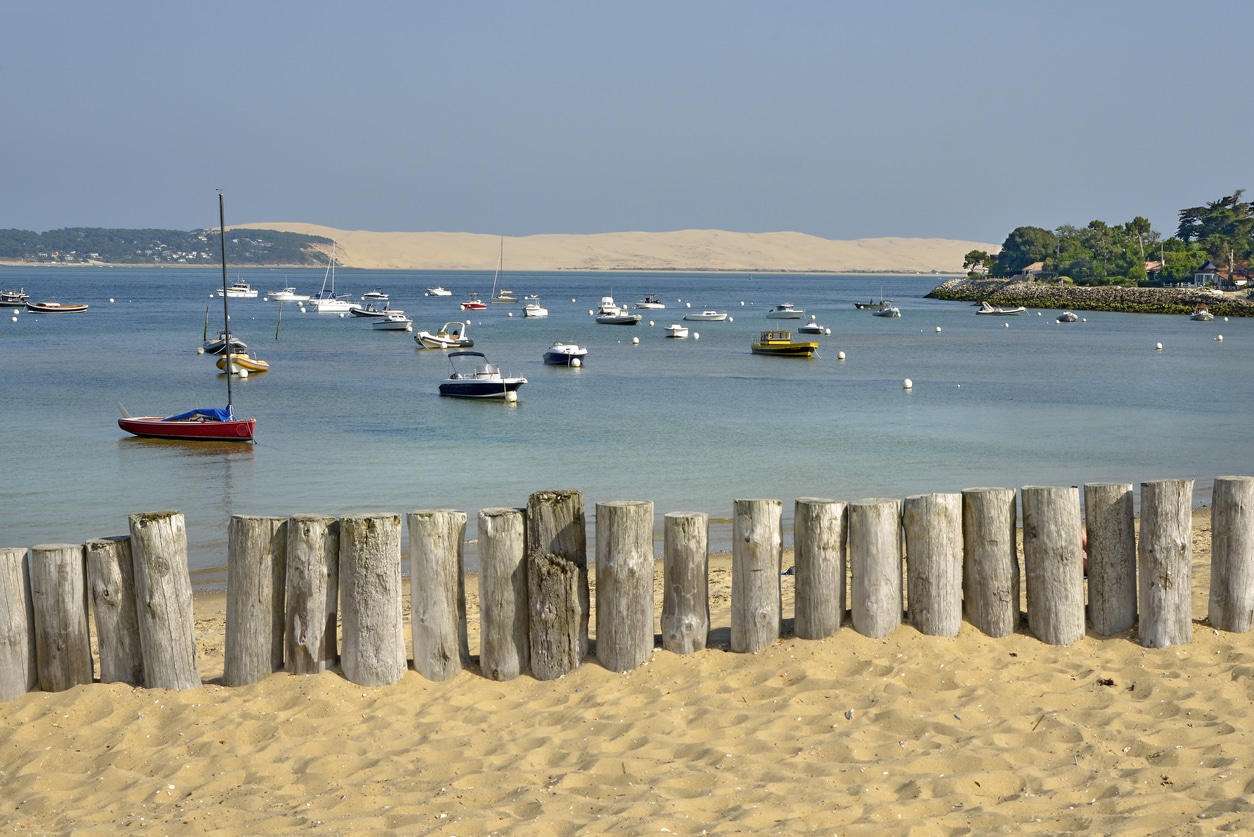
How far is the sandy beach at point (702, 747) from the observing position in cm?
583

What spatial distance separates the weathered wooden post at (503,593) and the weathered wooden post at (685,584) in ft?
2.99

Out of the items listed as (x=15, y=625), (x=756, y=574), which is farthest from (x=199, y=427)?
(x=756, y=574)

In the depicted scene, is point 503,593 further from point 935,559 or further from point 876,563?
point 935,559

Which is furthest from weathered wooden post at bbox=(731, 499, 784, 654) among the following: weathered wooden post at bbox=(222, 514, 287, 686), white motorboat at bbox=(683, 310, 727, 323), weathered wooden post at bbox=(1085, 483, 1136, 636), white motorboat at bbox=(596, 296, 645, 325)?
white motorboat at bbox=(683, 310, 727, 323)

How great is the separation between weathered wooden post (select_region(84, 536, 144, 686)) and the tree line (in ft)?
521

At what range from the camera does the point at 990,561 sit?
772cm

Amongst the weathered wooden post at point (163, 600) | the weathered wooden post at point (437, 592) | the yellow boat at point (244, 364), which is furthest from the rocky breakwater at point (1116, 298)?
the weathered wooden post at point (163, 600)

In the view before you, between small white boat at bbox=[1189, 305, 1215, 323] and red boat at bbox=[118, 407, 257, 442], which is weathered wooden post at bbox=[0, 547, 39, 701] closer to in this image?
red boat at bbox=[118, 407, 257, 442]

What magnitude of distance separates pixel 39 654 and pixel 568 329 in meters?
95.0

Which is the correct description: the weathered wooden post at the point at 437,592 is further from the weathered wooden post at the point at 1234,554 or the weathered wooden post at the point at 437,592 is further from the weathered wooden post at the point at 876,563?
the weathered wooden post at the point at 1234,554

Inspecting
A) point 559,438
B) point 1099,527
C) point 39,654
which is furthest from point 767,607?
point 559,438

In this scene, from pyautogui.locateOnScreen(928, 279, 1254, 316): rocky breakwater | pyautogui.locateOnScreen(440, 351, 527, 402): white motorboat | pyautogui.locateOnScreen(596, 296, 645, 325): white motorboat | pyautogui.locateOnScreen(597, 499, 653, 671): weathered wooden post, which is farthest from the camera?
pyautogui.locateOnScreen(928, 279, 1254, 316): rocky breakwater

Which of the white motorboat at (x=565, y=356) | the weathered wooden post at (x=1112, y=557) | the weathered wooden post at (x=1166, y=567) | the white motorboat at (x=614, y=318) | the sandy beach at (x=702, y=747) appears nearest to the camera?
the sandy beach at (x=702, y=747)

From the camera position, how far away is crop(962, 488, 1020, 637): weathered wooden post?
7.70 meters
